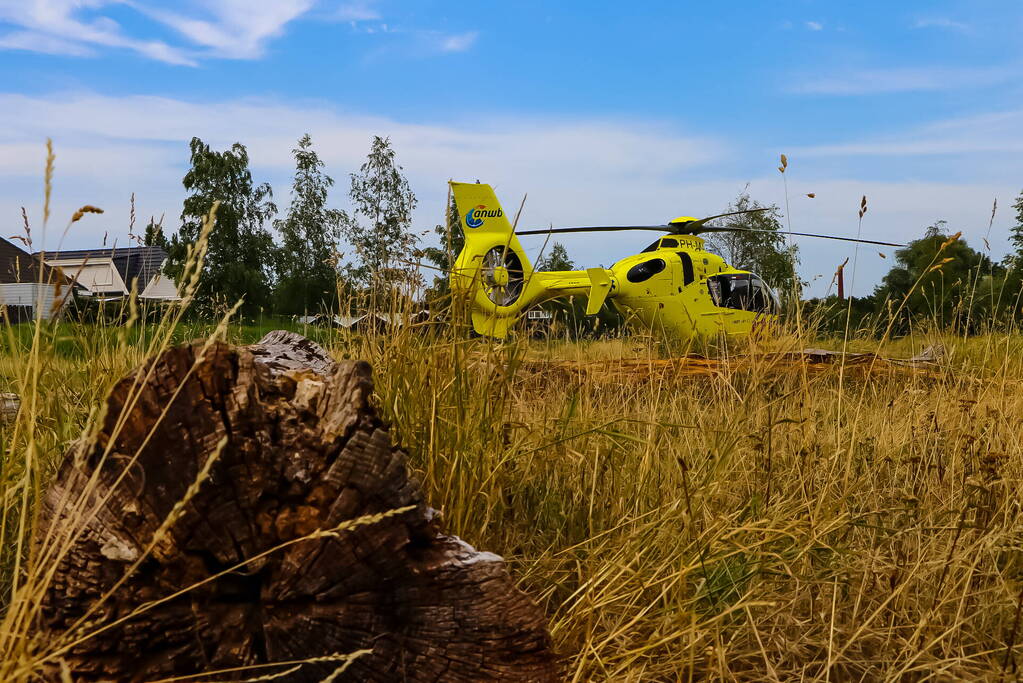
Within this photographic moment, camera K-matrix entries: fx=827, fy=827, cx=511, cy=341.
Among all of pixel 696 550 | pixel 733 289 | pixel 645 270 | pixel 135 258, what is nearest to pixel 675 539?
pixel 696 550

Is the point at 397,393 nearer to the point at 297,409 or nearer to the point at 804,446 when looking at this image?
the point at 297,409

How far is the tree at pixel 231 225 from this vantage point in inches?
988

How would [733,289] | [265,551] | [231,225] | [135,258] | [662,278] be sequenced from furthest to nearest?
[135,258] < [231,225] < [733,289] < [662,278] < [265,551]

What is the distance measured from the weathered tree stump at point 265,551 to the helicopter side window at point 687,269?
392 inches

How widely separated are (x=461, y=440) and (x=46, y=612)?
978 mm

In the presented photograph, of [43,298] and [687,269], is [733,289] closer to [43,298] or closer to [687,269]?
[687,269]

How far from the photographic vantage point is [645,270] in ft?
36.3

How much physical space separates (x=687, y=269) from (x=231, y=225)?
62.0 feet

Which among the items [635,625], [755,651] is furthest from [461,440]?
[755,651]

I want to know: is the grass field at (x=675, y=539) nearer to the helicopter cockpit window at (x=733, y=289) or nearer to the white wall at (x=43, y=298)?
the white wall at (x=43, y=298)

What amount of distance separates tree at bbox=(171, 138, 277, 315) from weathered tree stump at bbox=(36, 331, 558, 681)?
23.3 meters

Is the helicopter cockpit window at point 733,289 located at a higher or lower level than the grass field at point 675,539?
higher

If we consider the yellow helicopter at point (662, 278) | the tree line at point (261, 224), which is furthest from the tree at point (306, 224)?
the yellow helicopter at point (662, 278)

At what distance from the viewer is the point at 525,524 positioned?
2449 mm
